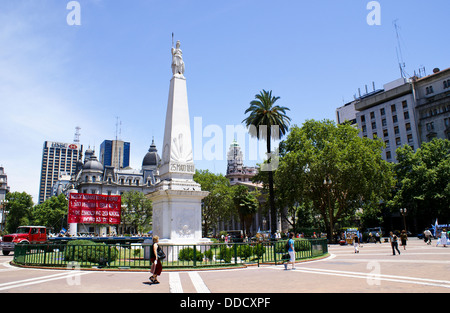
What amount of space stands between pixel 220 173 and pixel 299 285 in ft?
178

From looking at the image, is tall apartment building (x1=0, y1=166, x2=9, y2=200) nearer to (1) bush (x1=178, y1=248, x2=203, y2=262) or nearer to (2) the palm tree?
(2) the palm tree

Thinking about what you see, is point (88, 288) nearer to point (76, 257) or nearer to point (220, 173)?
point (76, 257)

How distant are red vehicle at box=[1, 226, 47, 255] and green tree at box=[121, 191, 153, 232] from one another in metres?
39.3

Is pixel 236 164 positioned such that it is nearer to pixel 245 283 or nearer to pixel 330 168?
pixel 330 168

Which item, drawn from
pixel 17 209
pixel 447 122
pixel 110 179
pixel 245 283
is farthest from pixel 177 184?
pixel 110 179

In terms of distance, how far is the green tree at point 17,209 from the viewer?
257 feet

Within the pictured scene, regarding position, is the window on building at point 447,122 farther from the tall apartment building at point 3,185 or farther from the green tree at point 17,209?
the tall apartment building at point 3,185

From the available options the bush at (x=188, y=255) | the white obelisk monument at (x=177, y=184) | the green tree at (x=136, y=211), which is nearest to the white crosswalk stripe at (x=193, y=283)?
the bush at (x=188, y=255)

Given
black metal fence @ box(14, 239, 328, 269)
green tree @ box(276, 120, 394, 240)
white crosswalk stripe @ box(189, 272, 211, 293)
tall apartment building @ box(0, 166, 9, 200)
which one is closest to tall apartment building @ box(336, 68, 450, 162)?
green tree @ box(276, 120, 394, 240)

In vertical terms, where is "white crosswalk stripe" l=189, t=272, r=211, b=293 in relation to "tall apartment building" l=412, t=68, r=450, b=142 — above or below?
below

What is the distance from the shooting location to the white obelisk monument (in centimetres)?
1598

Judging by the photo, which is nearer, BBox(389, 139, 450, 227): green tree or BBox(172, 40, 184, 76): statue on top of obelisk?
BBox(172, 40, 184, 76): statue on top of obelisk

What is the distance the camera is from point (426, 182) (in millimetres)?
46562
